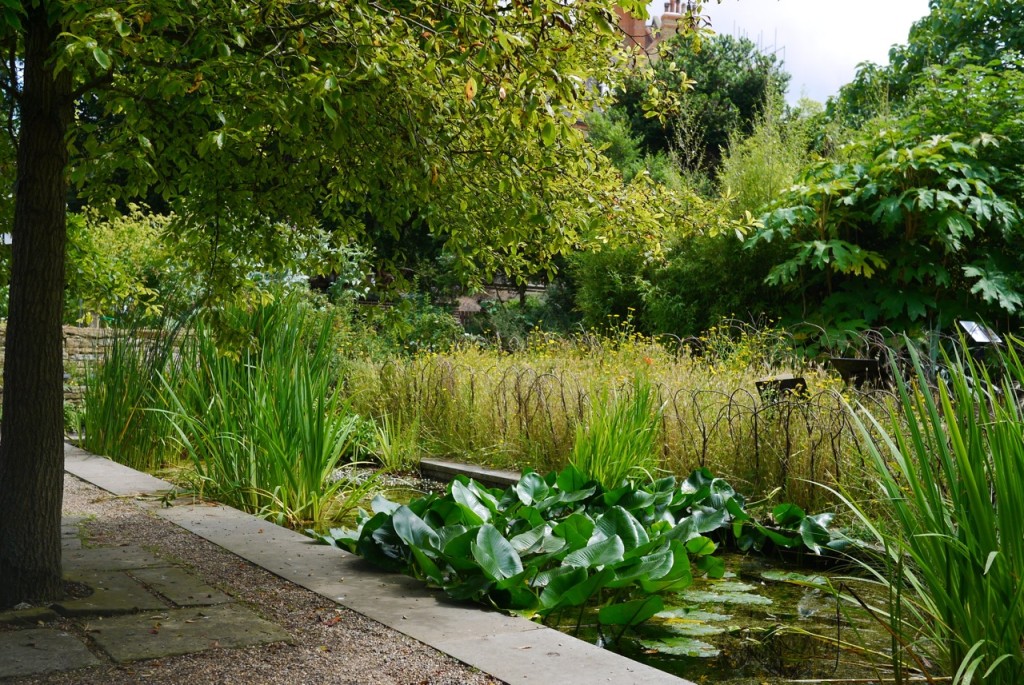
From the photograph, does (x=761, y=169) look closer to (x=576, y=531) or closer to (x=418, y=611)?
(x=576, y=531)

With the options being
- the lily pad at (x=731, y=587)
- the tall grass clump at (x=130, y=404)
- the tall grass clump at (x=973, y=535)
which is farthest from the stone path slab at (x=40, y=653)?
the tall grass clump at (x=130, y=404)

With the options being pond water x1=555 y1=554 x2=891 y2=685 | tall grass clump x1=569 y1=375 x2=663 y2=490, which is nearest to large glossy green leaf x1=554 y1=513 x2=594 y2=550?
pond water x1=555 y1=554 x2=891 y2=685

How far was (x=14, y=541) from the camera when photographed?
3629 millimetres

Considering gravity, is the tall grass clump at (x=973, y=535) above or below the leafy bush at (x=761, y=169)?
below

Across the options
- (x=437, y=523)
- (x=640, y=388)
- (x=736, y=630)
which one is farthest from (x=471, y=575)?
(x=640, y=388)

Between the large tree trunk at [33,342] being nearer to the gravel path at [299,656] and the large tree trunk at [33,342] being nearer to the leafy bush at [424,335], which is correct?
the gravel path at [299,656]

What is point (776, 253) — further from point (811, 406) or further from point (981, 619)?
point (981, 619)

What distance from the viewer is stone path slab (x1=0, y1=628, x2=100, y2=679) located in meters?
2.93

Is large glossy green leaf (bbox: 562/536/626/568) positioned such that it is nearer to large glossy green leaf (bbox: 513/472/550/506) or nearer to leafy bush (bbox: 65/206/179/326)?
large glossy green leaf (bbox: 513/472/550/506)

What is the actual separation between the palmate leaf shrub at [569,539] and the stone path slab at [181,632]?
78 cm

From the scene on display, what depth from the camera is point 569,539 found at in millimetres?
4246

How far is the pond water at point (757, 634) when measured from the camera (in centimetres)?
351

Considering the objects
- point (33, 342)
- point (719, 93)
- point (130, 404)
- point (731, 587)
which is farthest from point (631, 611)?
point (719, 93)

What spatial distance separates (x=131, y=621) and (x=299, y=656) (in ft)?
2.64
